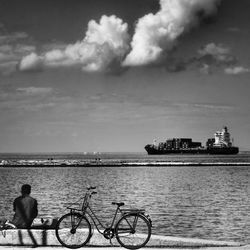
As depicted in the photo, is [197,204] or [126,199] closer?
[197,204]

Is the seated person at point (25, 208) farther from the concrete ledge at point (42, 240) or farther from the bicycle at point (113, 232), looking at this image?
the bicycle at point (113, 232)

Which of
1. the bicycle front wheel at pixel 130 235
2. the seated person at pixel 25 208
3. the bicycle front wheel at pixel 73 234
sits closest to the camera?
the bicycle front wheel at pixel 130 235

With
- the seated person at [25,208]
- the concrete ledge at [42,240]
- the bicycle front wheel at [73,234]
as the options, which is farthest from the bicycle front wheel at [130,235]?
the seated person at [25,208]

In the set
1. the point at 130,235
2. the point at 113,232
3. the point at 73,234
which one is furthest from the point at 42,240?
the point at 130,235

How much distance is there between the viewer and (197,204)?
3878 centimetres

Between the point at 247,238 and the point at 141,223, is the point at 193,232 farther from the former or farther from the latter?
the point at 141,223

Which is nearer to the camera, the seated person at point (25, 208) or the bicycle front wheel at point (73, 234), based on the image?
the bicycle front wheel at point (73, 234)

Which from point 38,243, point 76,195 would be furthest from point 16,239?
point 76,195

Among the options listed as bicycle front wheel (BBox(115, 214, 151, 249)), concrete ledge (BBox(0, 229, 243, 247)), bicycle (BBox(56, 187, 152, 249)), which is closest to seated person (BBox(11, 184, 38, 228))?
concrete ledge (BBox(0, 229, 243, 247))

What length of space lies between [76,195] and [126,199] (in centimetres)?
693

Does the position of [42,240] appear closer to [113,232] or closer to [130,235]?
[113,232]

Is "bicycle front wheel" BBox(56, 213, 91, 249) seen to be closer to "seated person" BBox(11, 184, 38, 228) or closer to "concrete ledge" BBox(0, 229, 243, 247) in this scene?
"concrete ledge" BBox(0, 229, 243, 247)

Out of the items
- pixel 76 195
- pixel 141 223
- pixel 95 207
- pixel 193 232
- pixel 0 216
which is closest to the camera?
pixel 141 223

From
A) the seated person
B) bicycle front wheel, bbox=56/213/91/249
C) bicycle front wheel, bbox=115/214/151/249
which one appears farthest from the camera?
the seated person
